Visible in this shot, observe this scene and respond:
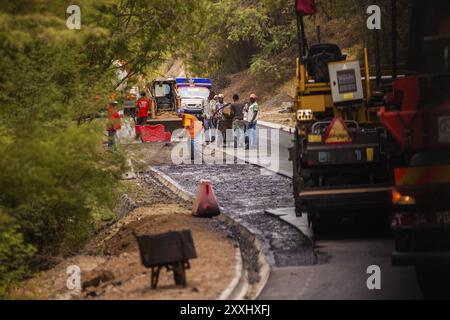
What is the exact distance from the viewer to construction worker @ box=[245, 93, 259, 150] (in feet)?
106

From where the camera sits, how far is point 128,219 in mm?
20781

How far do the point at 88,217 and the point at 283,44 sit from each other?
157 feet

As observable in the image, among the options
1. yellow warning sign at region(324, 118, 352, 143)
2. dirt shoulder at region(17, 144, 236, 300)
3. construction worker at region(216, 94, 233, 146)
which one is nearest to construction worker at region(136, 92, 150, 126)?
construction worker at region(216, 94, 233, 146)

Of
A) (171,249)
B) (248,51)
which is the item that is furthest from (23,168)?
(248,51)

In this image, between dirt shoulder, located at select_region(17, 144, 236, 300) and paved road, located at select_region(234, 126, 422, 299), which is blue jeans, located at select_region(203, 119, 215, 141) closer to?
dirt shoulder, located at select_region(17, 144, 236, 300)

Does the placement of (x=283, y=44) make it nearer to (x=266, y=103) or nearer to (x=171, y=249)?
(x=266, y=103)

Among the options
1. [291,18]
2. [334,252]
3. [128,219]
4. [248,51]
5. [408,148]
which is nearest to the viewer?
[408,148]

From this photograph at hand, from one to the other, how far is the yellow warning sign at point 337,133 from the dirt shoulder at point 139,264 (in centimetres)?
220

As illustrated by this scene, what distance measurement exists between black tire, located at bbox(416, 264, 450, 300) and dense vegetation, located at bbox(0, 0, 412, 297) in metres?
4.94

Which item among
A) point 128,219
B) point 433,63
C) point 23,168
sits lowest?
point 128,219

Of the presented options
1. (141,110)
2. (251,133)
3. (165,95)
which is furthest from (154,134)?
(165,95)

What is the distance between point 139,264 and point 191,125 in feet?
48.8

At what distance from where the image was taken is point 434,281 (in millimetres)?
11242

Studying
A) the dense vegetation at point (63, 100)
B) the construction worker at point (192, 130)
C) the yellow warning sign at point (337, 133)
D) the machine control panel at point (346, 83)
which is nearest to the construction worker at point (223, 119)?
the construction worker at point (192, 130)
